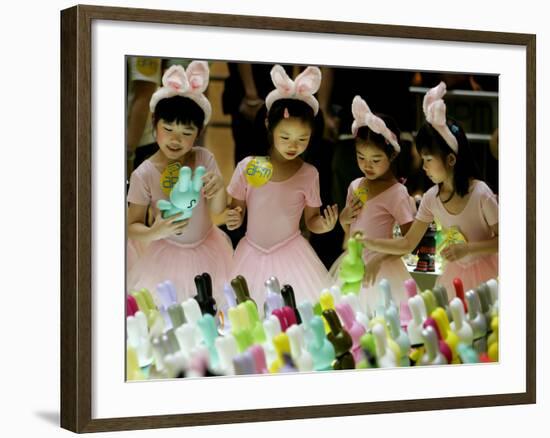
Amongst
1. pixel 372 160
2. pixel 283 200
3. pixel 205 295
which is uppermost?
pixel 372 160

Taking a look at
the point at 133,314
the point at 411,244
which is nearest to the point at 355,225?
the point at 411,244

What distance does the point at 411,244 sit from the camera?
348 cm

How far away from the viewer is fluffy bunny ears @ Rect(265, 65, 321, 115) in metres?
3.30

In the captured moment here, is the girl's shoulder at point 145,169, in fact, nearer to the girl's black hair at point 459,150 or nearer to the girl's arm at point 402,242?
the girl's arm at point 402,242

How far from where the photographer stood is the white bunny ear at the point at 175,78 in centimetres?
318

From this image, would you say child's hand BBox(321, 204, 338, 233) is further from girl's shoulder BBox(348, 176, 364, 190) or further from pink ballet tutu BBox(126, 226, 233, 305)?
pink ballet tutu BBox(126, 226, 233, 305)

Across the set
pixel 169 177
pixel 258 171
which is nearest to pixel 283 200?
pixel 258 171

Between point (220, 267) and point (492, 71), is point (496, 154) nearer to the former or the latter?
point (492, 71)

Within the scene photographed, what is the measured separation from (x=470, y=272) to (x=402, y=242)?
23 centimetres

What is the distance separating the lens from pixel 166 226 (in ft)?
10.5

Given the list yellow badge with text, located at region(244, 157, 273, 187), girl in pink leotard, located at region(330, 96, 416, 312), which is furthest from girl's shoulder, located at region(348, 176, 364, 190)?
yellow badge with text, located at region(244, 157, 273, 187)

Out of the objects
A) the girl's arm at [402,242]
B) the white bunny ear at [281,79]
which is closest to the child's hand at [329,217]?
the girl's arm at [402,242]

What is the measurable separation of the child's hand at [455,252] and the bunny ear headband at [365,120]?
341 mm

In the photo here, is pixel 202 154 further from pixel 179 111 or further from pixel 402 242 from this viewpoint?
pixel 402 242
